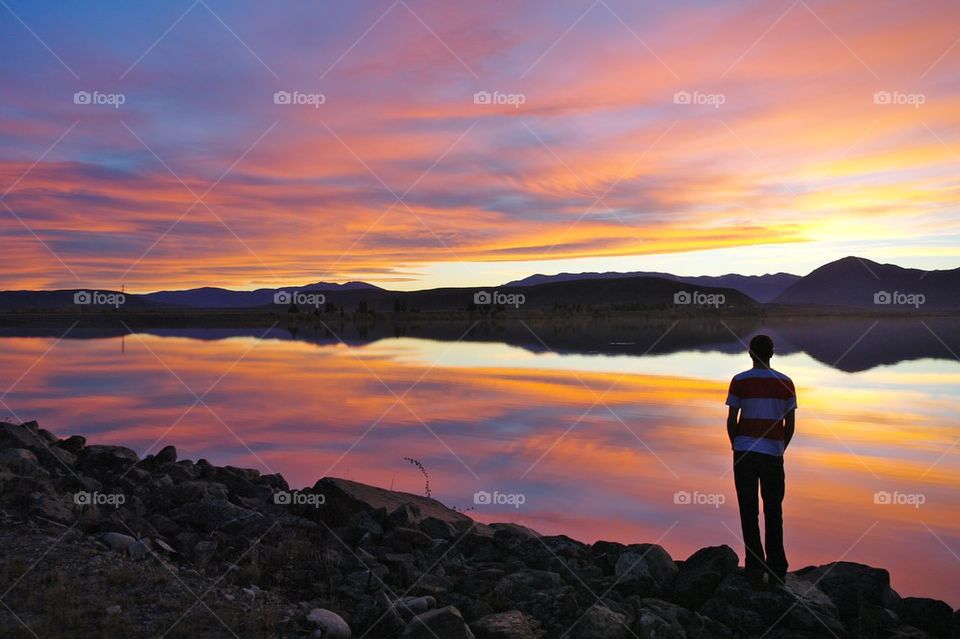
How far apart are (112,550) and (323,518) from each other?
294cm

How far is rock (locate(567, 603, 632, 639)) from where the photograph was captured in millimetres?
6949

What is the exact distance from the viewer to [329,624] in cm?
701

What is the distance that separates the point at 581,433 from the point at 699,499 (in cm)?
651

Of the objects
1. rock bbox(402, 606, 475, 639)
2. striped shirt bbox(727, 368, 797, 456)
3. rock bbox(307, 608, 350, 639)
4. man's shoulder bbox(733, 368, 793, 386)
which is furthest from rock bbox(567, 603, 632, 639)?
man's shoulder bbox(733, 368, 793, 386)

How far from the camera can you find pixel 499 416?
23.3 metres

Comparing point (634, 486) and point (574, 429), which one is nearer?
point (634, 486)

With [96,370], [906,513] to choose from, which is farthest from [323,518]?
[96,370]

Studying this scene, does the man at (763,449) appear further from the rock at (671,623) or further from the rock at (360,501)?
the rock at (360,501)

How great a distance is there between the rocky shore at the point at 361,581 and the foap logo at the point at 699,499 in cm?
396

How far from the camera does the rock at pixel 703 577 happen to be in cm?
815

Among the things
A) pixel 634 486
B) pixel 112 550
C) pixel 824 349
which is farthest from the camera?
pixel 824 349

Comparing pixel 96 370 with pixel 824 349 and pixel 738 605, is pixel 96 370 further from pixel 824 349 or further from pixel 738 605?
pixel 824 349

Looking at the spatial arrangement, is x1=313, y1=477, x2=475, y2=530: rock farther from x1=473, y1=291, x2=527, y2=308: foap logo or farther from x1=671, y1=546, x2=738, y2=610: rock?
x1=473, y1=291, x2=527, y2=308: foap logo

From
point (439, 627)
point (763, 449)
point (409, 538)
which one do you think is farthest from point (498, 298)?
point (439, 627)
